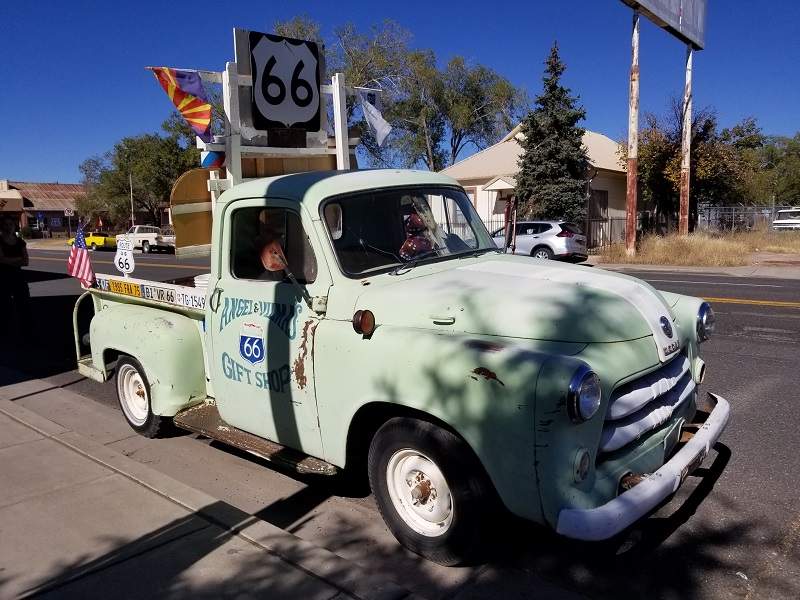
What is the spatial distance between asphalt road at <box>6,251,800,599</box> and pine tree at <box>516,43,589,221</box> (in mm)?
23082

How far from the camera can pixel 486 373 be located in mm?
2857

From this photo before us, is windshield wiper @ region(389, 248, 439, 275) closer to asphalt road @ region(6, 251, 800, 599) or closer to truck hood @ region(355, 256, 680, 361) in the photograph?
truck hood @ region(355, 256, 680, 361)

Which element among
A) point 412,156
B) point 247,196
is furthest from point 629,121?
point 412,156

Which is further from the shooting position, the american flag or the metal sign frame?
the metal sign frame

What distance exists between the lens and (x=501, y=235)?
208 inches

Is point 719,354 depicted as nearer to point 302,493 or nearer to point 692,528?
point 692,528

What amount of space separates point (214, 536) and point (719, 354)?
623 centimetres

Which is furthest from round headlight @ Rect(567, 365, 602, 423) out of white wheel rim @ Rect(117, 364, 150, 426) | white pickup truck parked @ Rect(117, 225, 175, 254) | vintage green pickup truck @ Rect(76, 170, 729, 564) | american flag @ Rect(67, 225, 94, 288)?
white pickup truck parked @ Rect(117, 225, 175, 254)

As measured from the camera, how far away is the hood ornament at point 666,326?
3453 millimetres

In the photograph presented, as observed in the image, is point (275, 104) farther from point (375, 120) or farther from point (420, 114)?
point (420, 114)

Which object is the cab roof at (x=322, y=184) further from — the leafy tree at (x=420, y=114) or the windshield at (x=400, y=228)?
the leafy tree at (x=420, y=114)

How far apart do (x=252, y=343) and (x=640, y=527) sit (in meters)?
2.46

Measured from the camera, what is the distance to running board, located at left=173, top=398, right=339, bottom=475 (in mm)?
3736

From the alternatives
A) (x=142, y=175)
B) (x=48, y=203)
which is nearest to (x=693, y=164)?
(x=142, y=175)
